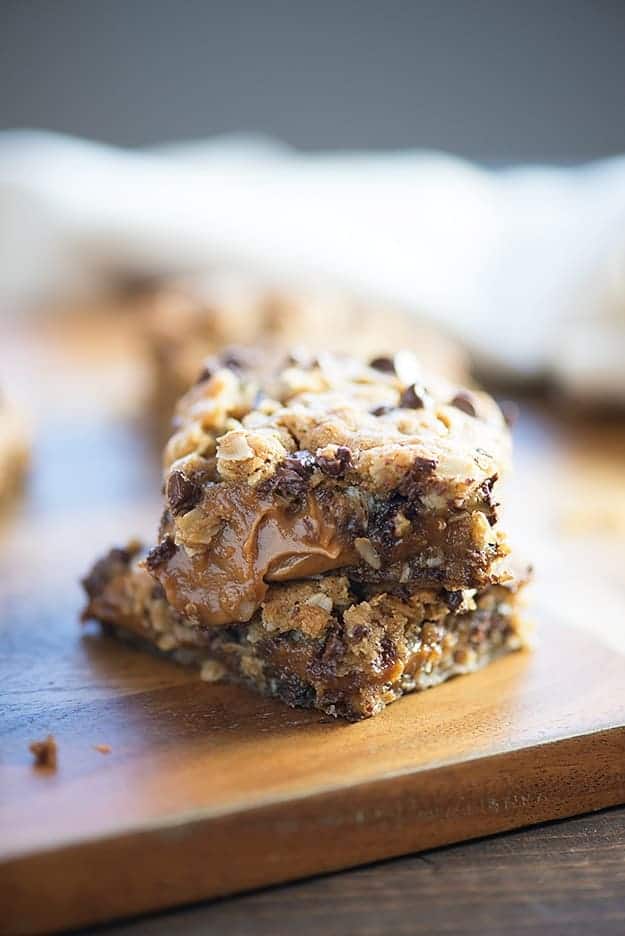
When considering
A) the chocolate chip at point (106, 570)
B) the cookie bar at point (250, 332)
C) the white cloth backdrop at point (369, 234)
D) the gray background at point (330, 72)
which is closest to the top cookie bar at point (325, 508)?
the chocolate chip at point (106, 570)

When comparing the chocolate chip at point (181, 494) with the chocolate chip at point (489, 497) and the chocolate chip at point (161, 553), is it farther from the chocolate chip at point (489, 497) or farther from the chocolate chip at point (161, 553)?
→ the chocolate chip at point (489, 497)

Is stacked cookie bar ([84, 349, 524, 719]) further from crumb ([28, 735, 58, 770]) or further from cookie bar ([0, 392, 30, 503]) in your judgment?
cookie bar ([0, 392, 30, 503])

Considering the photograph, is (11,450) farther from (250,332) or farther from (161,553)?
(161,553)

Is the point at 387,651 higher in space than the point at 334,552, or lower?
lower

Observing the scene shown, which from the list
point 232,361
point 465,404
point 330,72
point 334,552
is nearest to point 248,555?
point 334,552

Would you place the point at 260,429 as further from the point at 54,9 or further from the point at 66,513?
the point at 54,9

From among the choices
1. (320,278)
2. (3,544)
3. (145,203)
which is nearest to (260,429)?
(3,544)
